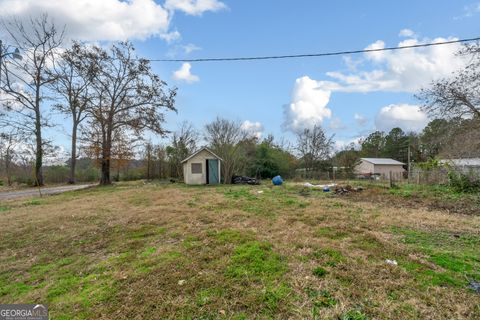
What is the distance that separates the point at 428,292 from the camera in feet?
8.38

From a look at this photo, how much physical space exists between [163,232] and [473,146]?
12.0 m

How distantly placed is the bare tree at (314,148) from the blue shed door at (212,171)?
16.2 metres

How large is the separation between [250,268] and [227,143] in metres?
19.1

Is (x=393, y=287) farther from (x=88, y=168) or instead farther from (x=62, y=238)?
(x=88, y=168)

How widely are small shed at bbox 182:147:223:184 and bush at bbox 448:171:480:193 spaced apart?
12802 mm

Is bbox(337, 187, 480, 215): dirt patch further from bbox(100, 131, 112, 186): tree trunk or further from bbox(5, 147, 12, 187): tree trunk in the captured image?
bbox(5, 147, 12, 187): tree trunk

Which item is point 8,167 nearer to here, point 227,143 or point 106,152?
point 106,152

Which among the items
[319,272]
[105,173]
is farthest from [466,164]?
[105,173]

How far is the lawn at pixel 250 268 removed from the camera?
2.40 metres

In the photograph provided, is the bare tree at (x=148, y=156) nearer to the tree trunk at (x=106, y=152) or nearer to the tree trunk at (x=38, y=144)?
the tree trunk at (x=106, y=152)

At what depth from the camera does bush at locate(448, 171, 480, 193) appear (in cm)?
1057

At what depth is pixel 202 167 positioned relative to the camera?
17.7m
